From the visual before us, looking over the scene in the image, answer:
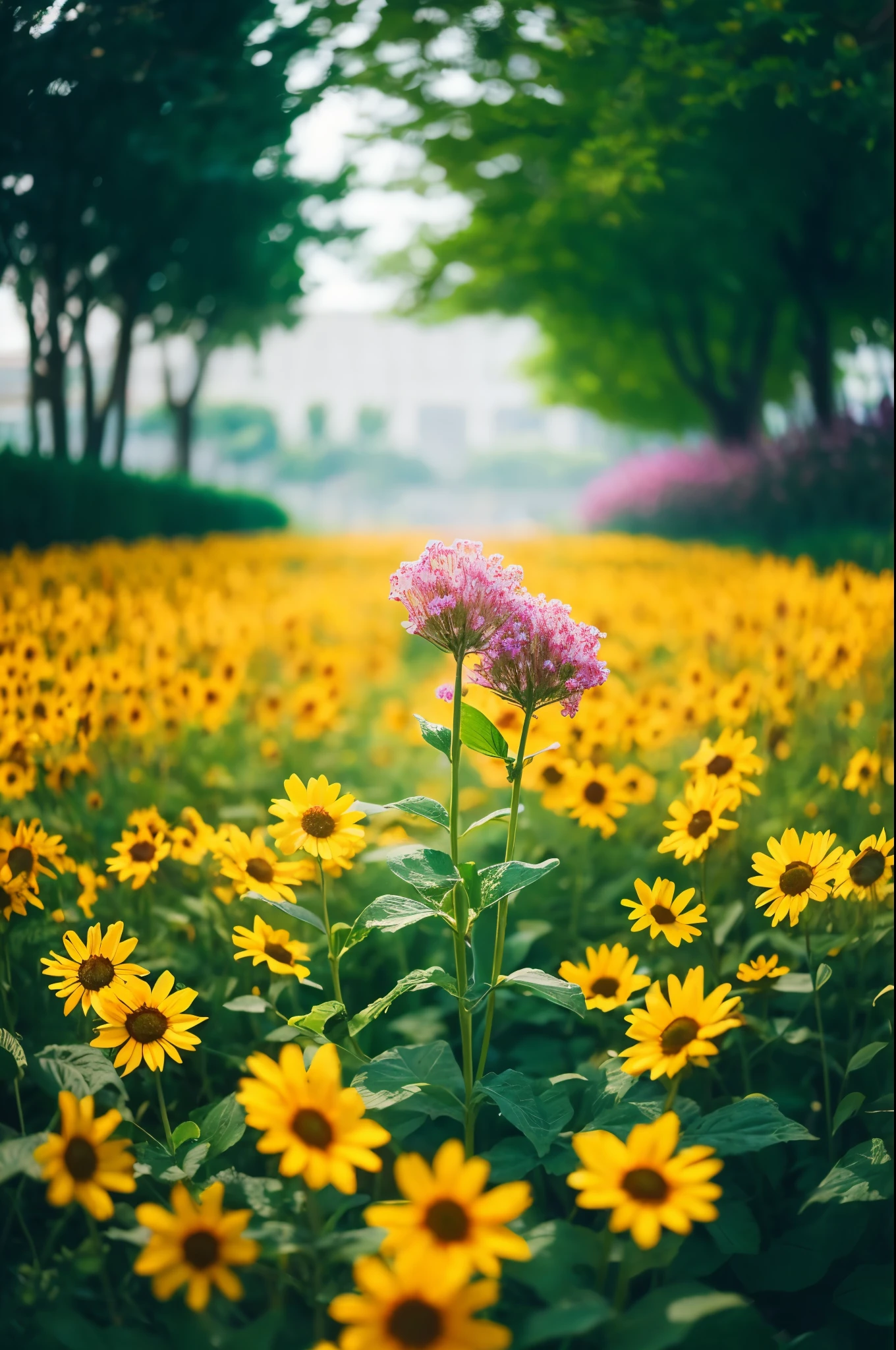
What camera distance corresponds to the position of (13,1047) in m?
1.11

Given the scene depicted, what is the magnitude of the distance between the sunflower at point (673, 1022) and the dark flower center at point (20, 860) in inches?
37.6

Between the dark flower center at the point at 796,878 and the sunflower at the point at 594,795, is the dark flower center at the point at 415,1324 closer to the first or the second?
the dark flower center at the point at 796,878

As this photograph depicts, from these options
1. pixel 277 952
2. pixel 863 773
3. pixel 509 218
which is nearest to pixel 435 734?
pixel 277 952

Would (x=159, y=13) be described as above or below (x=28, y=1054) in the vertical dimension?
above

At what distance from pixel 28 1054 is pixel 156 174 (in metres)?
6.02

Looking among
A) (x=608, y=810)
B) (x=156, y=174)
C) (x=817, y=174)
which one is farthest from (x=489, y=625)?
(x=156, y=174)

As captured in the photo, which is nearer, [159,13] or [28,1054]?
[28,1054]

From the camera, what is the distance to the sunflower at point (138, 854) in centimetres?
152

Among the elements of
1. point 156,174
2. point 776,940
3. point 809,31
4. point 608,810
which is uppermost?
point 156,174

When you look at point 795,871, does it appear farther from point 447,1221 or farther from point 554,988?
point 447,1221

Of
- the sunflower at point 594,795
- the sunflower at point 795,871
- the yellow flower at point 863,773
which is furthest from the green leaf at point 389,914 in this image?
the yellow flower at point 863,773

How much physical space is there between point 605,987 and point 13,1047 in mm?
810

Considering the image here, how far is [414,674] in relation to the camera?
173 inches

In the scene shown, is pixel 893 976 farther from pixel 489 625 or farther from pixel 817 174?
pixel 817 174
